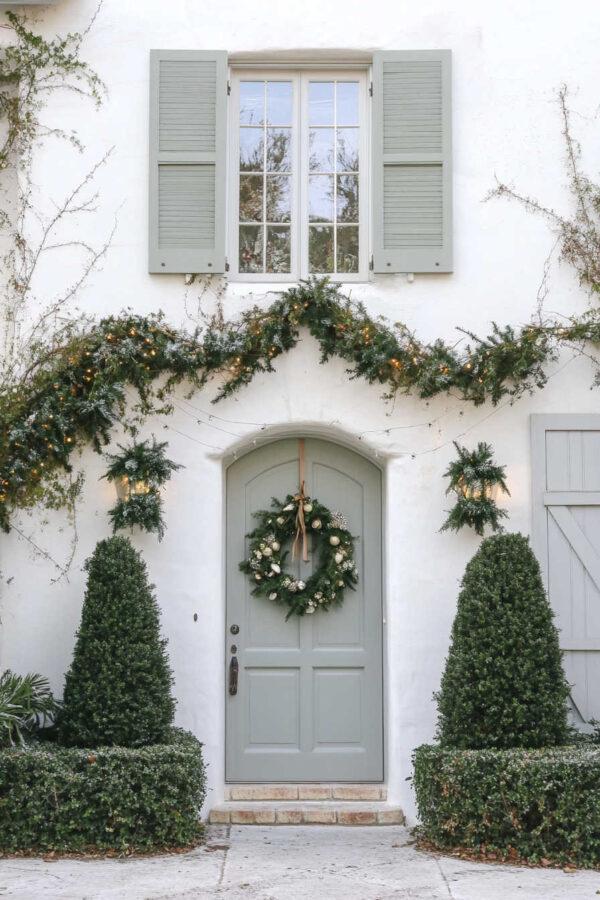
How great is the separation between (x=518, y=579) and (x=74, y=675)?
2.64 metres

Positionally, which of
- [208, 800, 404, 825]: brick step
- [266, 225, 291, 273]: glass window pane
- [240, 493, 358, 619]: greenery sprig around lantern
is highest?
[266, 225, 291, 273]: glass window pane

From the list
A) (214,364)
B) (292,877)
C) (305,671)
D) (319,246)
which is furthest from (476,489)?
(292,877)

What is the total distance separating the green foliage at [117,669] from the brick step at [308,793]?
0.92 meters

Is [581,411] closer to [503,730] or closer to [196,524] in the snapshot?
[503,730]

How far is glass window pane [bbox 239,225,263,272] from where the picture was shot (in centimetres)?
755

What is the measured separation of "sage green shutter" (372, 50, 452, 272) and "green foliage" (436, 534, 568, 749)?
80.5 inches

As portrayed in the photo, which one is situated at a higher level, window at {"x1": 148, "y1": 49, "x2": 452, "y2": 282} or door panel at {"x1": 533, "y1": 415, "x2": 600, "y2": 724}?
window at {"x1": 148, "y1": 49, "x2": 452, "y2": 282}

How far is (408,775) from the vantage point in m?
7.10

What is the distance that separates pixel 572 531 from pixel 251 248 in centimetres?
279

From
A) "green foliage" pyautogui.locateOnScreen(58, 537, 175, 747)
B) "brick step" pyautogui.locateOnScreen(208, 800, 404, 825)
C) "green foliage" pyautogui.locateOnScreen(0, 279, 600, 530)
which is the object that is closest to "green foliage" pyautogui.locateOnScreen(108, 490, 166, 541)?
"green foliage" pyautogui.locateOnScreen(58, 537, 175, 747)

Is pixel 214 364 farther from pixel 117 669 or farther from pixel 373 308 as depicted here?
pixel 117 669

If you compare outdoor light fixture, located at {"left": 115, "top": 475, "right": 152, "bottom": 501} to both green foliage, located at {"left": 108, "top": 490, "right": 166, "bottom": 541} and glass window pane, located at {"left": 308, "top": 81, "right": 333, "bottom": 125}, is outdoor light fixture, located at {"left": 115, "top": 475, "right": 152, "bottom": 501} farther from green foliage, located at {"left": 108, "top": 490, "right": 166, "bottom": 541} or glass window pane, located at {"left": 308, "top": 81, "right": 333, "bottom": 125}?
glass window pane, located at {"left": 308, "top": 81, "right": 333, "bottom": 125}

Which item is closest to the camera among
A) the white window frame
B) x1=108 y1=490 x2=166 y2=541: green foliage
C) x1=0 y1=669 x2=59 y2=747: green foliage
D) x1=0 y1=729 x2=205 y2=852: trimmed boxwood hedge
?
x1=0 y1=729 x2=205 y2=852: trimmed boxwood hedge

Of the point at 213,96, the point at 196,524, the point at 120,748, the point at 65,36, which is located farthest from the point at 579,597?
the point at 65,36
